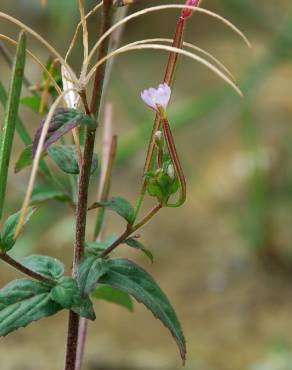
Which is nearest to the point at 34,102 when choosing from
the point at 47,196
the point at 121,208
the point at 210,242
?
the point at 47,196

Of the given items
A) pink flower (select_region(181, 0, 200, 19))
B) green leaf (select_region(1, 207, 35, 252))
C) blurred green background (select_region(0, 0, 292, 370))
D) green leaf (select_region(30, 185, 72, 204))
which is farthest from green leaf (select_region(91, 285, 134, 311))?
blurred green background (select_region(0, 0, 292, 370))

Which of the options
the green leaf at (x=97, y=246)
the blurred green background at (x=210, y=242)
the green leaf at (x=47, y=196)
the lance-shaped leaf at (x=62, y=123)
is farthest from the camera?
the blurred green background at (x=210, y=242)

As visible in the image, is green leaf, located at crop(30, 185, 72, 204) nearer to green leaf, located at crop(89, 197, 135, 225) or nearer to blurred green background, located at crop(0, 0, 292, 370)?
green leaf, located at crop(89, 197, 135, 225)

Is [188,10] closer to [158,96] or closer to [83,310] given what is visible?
[158,96]

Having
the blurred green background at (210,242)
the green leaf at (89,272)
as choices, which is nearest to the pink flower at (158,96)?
the green leaf at (89,272)

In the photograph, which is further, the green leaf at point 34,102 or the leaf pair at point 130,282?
the green leaf at point 34,102

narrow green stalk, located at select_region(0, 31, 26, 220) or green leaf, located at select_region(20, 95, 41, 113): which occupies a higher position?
green leaf, located at select_region(20, 95, 41, 113)

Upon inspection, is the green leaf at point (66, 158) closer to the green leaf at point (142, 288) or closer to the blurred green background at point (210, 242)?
the green leaf at point (142, 288)
